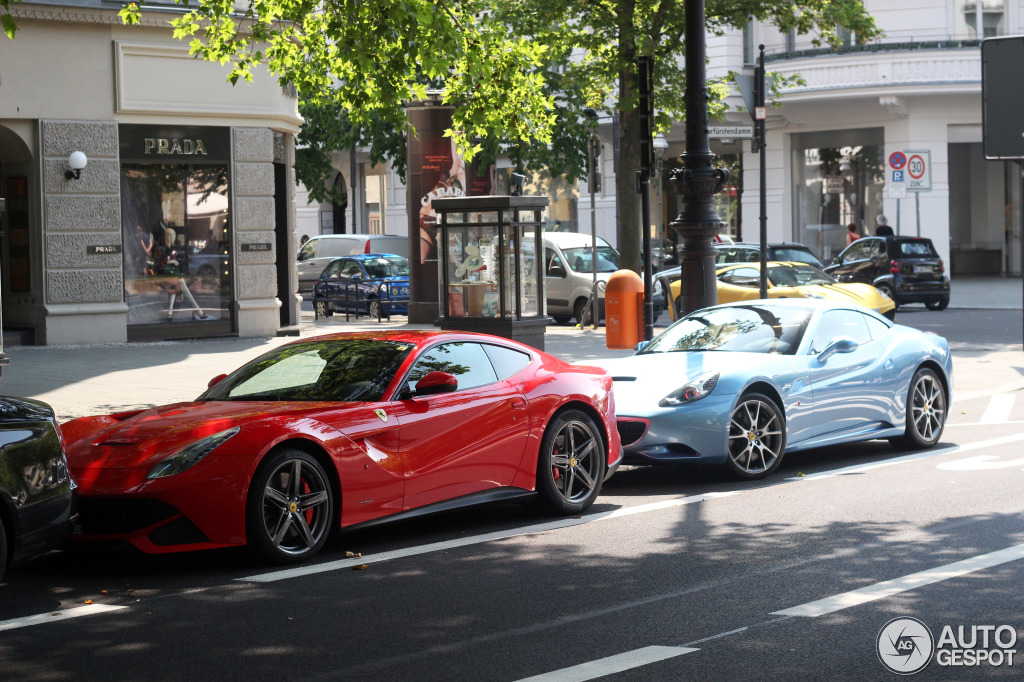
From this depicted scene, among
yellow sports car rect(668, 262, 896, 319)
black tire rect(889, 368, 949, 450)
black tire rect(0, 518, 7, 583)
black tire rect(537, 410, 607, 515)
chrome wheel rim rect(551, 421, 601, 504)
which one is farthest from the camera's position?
yellow sports car rect(668, 262, 896, 319)

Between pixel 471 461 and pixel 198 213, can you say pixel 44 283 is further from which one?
pixel 471 461

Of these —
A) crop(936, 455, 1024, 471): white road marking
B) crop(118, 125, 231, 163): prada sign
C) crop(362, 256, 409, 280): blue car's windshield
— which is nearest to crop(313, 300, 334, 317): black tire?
crop(362, 256, 409, 280): blue car's windshield

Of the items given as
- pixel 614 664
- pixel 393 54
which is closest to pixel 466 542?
pixel 614 664

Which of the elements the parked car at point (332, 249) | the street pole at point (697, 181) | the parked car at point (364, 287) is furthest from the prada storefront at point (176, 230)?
the parked car at point (332, 249)

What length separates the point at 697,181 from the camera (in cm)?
1318

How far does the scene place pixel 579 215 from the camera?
43.8m

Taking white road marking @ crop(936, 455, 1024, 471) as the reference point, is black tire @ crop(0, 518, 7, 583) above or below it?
above

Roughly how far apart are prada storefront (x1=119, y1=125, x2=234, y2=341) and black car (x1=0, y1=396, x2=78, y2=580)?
1462cm

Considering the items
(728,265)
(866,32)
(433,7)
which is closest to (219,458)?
(433,7)

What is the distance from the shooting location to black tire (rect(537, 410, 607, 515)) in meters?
8.49

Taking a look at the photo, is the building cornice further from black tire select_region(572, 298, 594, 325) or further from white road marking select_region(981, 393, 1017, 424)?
white road marking select_region(981, 393, 1017, 424)

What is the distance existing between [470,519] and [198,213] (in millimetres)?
13889

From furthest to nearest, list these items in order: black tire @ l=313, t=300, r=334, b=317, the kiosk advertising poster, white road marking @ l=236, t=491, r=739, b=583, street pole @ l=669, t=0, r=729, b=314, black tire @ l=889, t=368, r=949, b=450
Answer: black tire @ l=313, t=300, r=334, b=317 → the kiosk advertising poster → street pole @ l=669, t=0, r=729, b=314 → black tire @ l=889, t=368, r=949, b=450 → white road marking @ l=236, t=491, r=739, b=583

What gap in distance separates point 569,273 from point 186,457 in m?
19.8
